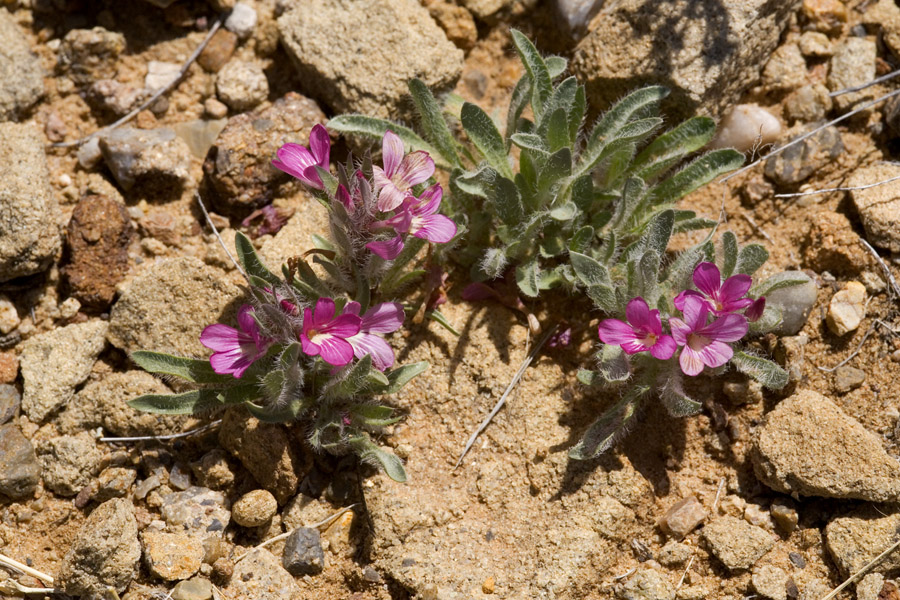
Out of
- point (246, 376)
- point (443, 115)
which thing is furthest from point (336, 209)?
point (443, 115)

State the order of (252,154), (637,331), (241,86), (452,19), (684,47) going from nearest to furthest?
(637,331)
(684,47)
(252,154)
(241,86)
(452,19)

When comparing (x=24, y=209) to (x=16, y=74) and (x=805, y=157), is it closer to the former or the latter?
(x=16, y=74)

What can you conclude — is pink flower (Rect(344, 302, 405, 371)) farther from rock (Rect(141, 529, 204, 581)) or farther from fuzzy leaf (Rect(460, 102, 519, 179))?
rock (Rect(141, 529, 204, 581))

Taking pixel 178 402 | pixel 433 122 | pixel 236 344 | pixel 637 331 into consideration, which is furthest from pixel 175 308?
pixel 637 331

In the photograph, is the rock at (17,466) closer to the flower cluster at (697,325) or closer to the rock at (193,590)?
the rock at (193,590)

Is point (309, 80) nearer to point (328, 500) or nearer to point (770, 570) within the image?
point (328, 500)

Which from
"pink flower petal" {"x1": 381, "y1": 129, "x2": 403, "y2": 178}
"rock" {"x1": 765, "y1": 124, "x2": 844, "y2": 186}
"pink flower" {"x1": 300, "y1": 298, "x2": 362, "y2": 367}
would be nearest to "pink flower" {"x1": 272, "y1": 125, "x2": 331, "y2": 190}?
"pink flower petal" {"x1": 381, "y1": 129, "x2": 403, "y2": 178}

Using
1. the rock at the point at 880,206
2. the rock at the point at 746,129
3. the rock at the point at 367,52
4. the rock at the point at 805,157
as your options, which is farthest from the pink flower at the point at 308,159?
the rock at the point at 880,206
